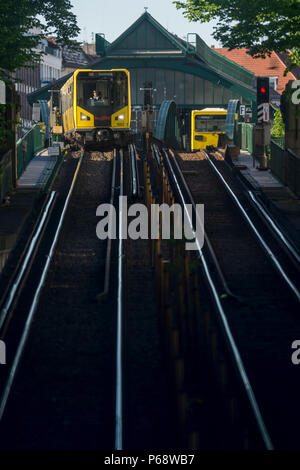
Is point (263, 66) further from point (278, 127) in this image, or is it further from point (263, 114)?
point (263, 114)

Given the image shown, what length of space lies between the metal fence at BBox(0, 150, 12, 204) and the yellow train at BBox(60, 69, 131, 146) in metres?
8.70

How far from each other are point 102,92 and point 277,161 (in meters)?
8.76

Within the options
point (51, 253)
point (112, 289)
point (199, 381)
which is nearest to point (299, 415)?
point (199, 381)

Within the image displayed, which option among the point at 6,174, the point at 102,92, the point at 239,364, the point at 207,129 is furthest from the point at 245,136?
the point at 239,364

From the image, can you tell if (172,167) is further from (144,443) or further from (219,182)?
(144,443)

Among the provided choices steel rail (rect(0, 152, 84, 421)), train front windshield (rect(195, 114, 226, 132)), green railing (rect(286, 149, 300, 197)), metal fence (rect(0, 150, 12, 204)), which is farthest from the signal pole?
train front windshield (rect(195, 114, 226, 132))

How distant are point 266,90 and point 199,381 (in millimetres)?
22249

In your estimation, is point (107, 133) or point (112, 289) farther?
point (107, 133)

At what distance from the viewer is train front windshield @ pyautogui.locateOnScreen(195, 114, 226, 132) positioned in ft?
163

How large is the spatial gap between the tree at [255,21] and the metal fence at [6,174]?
8925 mm

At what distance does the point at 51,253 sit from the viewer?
2022 cm

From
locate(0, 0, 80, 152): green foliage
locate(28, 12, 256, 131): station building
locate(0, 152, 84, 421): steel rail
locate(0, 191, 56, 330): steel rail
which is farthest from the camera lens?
locate(28, 12, 256, 131): station building

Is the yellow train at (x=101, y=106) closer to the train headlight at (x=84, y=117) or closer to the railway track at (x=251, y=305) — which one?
the train headlight at (x=84, y=117)

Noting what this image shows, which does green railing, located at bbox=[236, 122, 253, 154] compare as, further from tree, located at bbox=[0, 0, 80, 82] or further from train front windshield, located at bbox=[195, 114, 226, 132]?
tree, located at bbox=[0, 0, 80, 82]
